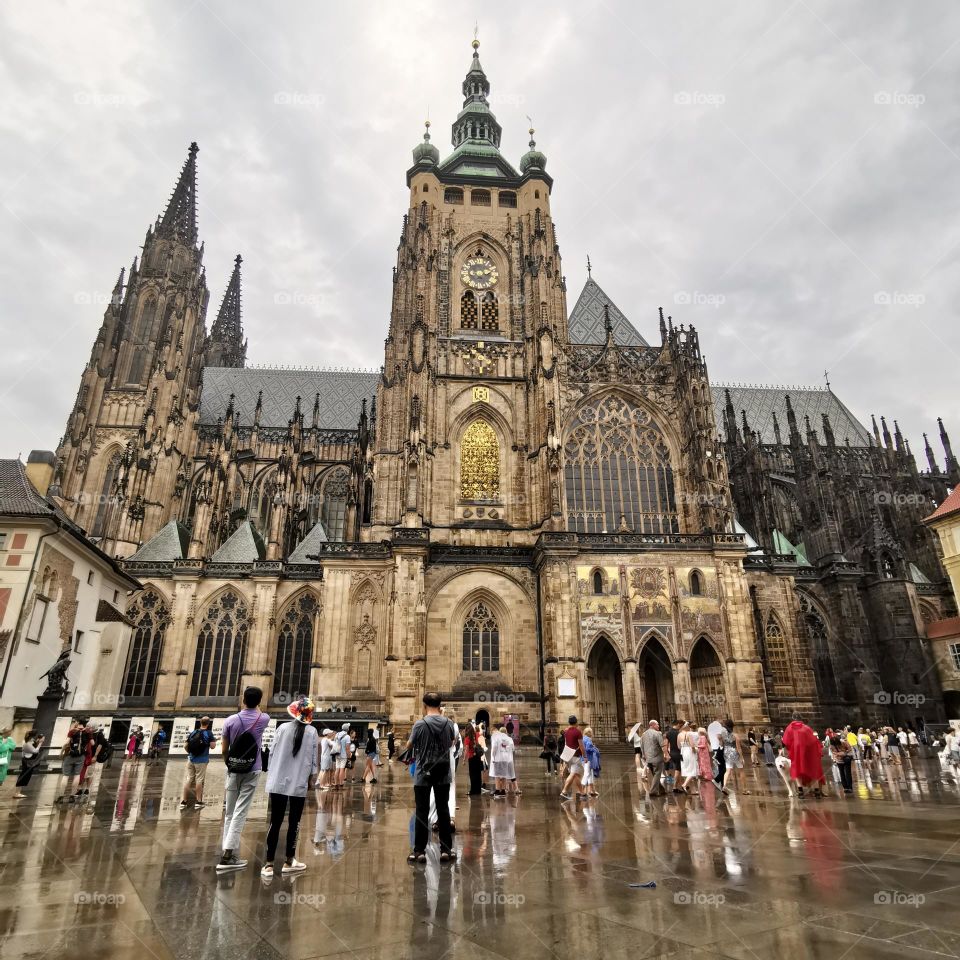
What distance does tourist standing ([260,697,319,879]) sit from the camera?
247 inches

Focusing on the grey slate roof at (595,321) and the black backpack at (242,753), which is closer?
the black backpack at (242,753)

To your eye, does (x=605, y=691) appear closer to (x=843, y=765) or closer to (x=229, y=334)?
(x=843, y=765)

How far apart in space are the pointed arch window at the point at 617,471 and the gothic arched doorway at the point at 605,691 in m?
6.28

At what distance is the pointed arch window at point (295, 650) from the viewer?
3303 centimetres

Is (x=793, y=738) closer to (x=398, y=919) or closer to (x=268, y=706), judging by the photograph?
(x=398, y=919)

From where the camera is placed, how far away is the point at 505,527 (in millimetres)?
33156

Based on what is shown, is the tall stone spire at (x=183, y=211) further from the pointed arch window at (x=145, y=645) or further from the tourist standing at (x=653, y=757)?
the tourist standing at (x=653, y=757)

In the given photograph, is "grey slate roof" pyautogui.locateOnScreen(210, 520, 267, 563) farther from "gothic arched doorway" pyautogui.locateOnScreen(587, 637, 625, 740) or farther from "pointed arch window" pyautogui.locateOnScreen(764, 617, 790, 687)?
"pointed arch window" pyautogui.locateOnScreen(764, 617, 790, 687)

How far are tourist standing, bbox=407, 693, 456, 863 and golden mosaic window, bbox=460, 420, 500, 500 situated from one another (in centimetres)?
2711

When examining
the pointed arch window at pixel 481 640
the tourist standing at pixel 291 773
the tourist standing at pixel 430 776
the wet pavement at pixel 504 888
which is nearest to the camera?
the wet pavement at pixel 504 888

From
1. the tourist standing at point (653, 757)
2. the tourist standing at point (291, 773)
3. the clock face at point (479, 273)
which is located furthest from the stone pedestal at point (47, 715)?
the clock face at point (479, 273)

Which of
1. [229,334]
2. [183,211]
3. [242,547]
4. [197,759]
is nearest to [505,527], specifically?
[242,547]

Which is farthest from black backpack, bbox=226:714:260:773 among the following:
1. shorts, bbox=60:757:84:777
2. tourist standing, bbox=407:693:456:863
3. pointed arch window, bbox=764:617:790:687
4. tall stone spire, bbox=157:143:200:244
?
tall stone spire, bbox=157:143:200:244

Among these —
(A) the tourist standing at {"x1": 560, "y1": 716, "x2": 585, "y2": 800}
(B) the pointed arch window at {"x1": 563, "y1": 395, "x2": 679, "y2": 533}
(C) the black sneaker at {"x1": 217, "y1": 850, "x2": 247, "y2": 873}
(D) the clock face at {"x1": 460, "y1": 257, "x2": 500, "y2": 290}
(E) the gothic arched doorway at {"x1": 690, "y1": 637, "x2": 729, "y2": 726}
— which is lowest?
(C) the black sneaker at {"x1": 217, "y1": 850, "x2": 247, "y2": 873}
